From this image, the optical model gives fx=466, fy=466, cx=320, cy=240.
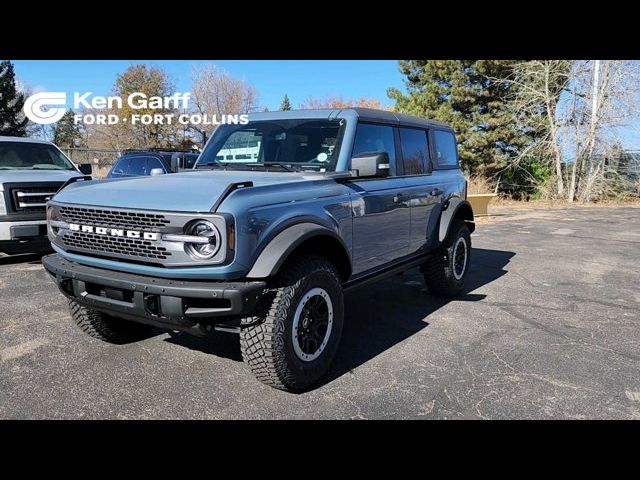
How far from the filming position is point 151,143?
31.1 meters

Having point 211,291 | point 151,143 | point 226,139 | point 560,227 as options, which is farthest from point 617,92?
point 151,143

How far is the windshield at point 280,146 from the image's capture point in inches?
153

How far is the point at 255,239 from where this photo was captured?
285cm

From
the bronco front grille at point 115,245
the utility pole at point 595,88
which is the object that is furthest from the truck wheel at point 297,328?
the utility pole at point 595,88

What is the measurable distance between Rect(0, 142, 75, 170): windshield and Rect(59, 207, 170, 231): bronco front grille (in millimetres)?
5340

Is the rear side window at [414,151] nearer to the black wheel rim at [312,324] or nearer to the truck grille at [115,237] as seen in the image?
the black wheel rim at [312,324]

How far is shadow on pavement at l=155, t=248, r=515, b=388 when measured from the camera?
387 centimetres

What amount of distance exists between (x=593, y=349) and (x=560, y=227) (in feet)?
31.6

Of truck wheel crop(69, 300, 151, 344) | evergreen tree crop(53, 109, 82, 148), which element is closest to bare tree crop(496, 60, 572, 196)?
truck wheel crop(69, 300, 151, 344)

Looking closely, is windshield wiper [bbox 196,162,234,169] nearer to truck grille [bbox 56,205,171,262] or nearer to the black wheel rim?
truck grille [bbox 56,205,171,262]

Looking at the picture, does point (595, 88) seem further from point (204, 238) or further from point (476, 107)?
point (204, 238)
